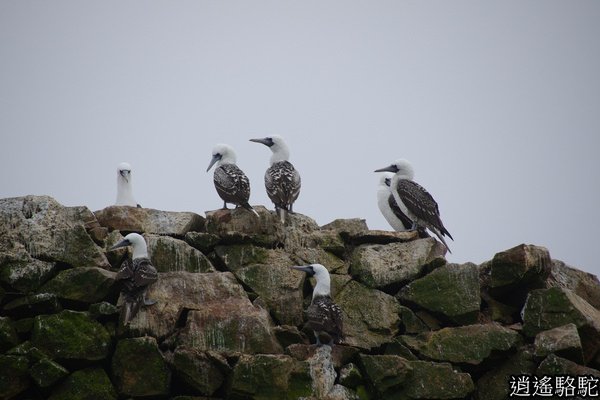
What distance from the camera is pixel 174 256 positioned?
1591 centimetres

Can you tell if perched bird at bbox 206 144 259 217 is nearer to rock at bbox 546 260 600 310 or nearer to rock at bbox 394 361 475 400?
rock at bbox 394 361 475 400

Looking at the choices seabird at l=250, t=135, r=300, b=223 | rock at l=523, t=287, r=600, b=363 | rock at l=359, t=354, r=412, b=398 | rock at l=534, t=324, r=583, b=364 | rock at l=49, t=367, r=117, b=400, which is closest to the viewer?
rock at l=49, t=367, r=117, b=400

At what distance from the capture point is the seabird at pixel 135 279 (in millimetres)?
14273

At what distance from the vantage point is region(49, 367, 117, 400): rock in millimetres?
13516

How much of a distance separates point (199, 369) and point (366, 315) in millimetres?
3596

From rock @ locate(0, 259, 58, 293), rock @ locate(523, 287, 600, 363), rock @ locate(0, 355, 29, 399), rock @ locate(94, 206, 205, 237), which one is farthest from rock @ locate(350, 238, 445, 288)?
rock @ locate(0, 355, 29, 399)

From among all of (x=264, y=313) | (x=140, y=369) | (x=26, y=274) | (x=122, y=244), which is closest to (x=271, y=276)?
(x=264, y=313)

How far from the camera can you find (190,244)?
53.7 ft

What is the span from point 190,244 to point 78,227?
2.21 metres

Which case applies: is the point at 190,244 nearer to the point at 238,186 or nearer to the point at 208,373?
the point at 238,186

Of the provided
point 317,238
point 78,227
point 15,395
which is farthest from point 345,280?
point 15,395

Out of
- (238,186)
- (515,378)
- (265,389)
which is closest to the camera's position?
(265,389)

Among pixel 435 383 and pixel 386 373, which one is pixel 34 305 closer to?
pixel 386 373

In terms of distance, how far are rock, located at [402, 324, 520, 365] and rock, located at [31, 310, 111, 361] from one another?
18.1ft
